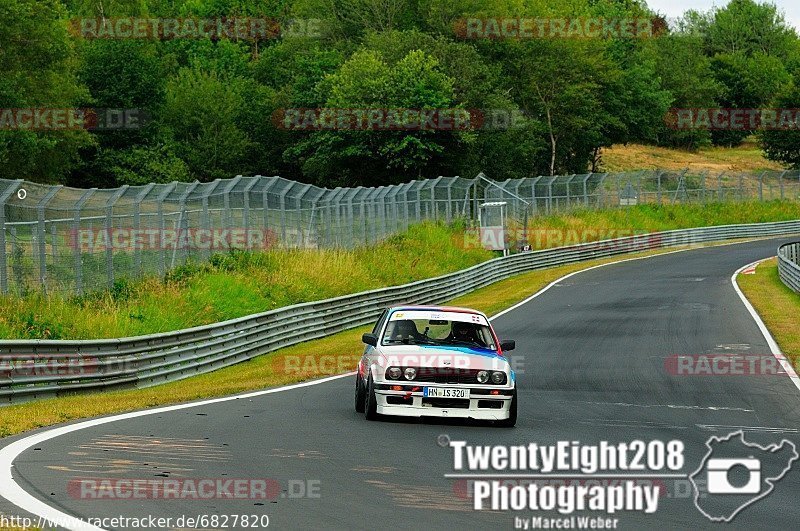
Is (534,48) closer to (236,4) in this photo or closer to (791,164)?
→ (791,164)

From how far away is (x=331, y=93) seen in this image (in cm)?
8650

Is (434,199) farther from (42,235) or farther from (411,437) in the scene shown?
(411,437)

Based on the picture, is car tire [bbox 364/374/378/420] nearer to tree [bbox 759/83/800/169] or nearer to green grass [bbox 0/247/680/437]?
green grass [bbox 0/247/680/437]

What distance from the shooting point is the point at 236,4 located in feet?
439

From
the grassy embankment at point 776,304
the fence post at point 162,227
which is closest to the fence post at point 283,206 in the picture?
the fence post at point 162,227

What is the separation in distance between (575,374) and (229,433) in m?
9.34

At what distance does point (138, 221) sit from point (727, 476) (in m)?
16.1

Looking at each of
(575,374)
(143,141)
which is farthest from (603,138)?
(575,374)

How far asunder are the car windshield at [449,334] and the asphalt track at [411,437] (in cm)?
103

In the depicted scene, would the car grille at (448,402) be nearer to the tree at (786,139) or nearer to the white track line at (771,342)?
the white track line at (771,342)

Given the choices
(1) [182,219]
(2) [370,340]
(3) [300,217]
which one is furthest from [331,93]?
(2) [370,340]

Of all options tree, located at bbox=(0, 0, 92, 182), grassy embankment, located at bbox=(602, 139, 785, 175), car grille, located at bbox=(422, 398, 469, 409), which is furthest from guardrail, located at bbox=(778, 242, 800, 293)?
grassy embankment, located at bbox=(602, 139, 785, 175)

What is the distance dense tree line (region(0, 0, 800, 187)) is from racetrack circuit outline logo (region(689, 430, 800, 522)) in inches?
2376

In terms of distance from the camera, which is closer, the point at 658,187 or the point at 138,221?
the point at 138,221
